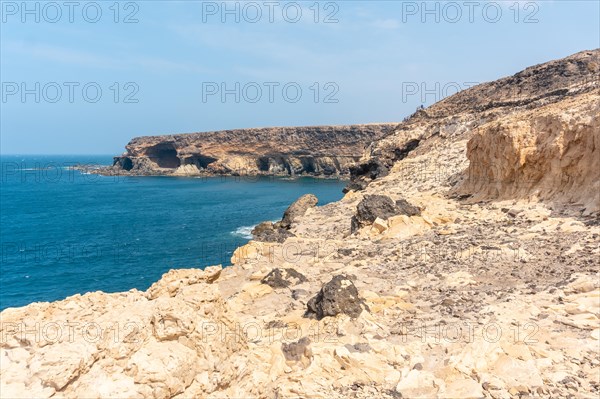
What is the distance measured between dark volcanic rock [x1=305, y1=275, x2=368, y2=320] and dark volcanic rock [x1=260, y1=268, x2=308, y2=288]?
2.62 m

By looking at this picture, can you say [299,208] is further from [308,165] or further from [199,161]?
[199,161]

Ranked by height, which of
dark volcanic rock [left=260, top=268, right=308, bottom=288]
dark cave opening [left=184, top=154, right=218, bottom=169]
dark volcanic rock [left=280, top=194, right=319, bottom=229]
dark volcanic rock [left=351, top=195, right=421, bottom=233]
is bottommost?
dark volcanic rock [left=260, top=268, right=308, bottom=288]

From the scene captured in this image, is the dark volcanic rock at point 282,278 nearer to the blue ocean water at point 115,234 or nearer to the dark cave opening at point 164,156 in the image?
the blue ocean water at point 115,234

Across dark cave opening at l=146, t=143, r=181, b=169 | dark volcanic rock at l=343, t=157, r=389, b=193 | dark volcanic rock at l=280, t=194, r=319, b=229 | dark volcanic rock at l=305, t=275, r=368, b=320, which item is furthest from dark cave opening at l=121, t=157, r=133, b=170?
dark volcanic rock at l=305, t=275, r=368, b=320

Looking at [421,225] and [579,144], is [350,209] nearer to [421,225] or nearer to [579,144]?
[421,225]

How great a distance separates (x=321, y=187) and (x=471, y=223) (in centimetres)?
6491

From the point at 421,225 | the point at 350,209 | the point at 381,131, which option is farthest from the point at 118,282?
the point at 381,131

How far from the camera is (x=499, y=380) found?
20.0ft

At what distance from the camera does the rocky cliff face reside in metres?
106

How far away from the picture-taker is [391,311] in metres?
9.55

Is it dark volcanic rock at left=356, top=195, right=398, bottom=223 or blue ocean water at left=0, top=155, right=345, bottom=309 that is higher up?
dark volcanic rock at left=356, top=195, right=398, bottom=223

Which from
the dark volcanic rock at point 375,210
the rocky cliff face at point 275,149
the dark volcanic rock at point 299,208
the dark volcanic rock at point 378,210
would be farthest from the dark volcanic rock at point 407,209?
the rocky cliff face at point 275,149

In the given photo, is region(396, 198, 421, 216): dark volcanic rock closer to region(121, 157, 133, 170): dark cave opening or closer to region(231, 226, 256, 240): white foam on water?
region(231, 226, 256, 240): white foam on water

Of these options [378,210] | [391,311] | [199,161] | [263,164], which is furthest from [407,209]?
[199,161]
